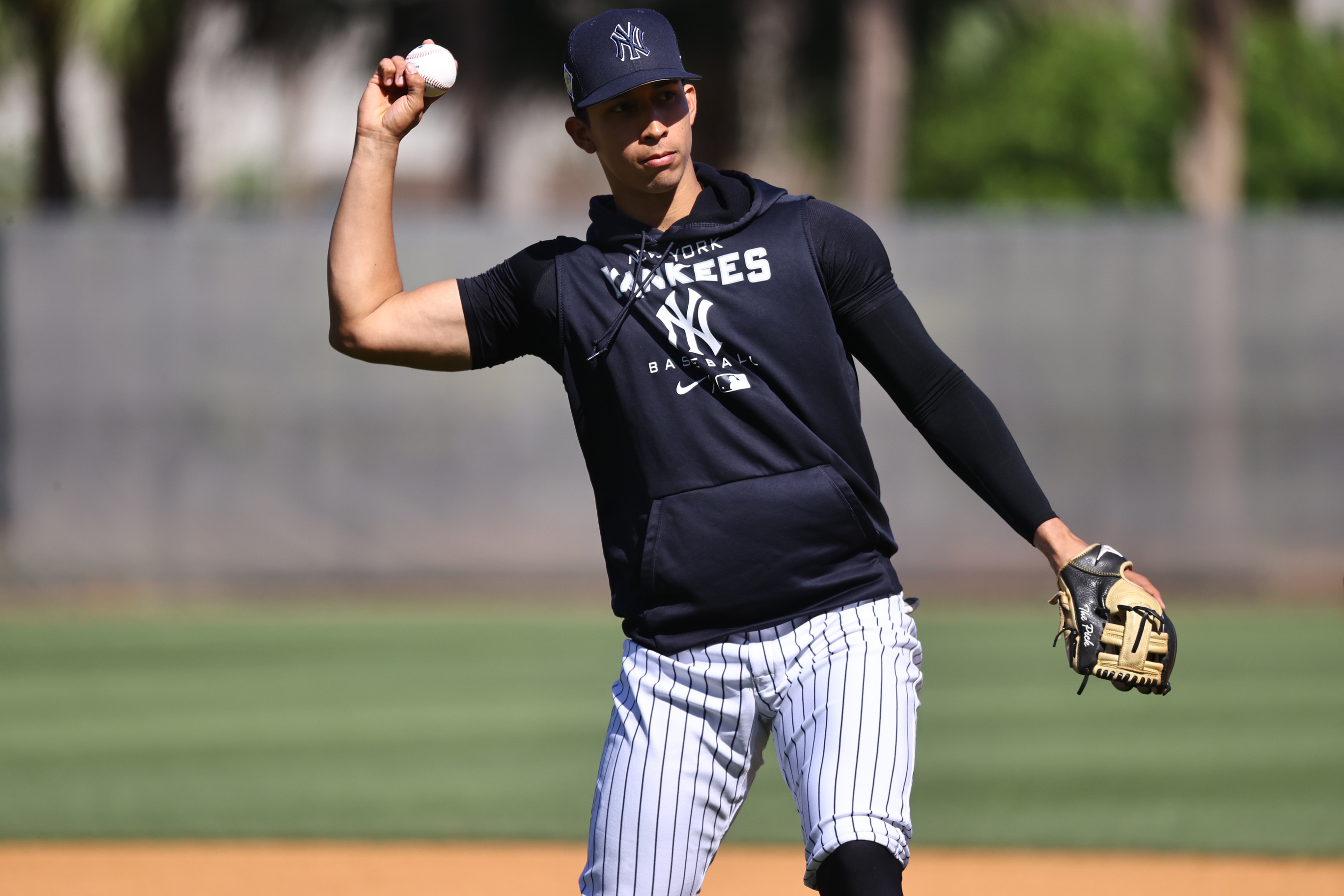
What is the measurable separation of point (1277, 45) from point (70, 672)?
17319 millimetres

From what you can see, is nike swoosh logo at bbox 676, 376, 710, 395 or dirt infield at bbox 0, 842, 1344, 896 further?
dirt infield at bbox 0, 842, 1344, 896

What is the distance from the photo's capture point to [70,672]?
33.3ft

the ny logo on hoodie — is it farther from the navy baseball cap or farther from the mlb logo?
the navy baseball cap

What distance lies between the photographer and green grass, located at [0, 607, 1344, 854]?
6609mm

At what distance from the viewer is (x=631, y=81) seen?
3076mm

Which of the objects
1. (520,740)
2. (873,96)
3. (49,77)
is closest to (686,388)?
(520,740)

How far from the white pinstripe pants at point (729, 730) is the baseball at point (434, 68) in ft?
3.89

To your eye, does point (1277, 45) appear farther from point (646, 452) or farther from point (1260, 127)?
point (646, 452)

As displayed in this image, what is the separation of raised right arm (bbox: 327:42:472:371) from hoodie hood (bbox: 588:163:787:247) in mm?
328

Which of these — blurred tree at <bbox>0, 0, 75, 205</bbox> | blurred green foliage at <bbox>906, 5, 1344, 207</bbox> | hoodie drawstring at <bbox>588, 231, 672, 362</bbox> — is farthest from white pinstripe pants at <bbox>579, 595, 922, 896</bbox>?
blurred green foliage at <bbox>906, 5, 1344, 207</bbox>

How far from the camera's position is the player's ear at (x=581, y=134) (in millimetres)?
3285

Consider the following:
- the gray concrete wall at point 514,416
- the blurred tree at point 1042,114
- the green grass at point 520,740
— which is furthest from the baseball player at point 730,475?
the blurred tree at point 1042,114

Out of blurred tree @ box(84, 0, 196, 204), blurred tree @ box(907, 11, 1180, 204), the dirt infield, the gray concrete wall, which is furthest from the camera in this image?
blurred tree @ box(907, 11, 1180, 204)

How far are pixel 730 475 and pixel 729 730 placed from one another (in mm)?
475
